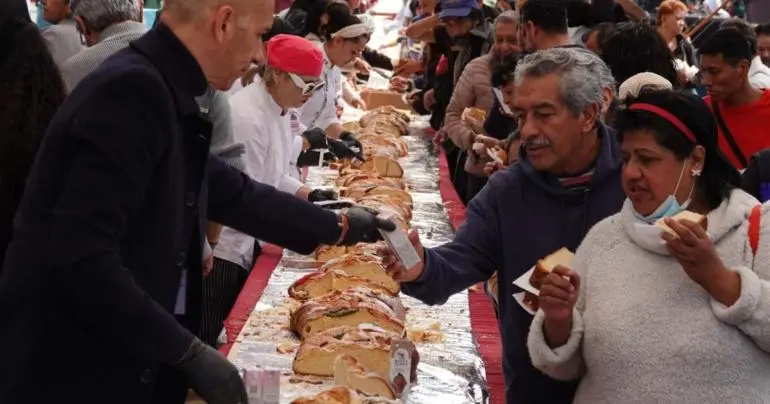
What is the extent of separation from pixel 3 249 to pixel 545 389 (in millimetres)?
1645

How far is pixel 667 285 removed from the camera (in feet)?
8.83

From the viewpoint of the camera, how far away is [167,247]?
8.39 ft

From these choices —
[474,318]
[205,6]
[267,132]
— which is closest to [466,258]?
[205,6]

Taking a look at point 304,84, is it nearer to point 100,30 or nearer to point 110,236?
point 100,30

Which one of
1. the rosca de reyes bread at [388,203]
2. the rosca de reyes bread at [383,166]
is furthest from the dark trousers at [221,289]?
the rosca de reyes bread at [383,166]

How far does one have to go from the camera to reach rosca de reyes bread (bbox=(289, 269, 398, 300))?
15.1ft

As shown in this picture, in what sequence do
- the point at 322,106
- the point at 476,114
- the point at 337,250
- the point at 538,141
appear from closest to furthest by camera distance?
the point at 538,141 → the point at 337,250 → the point at 476,114 → the point at 322,106

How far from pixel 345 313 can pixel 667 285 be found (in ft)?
5.50

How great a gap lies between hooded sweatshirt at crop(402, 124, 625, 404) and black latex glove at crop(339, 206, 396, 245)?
0.15 meters

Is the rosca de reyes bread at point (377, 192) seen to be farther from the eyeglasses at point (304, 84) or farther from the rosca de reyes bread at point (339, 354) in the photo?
the rosca de reyes bread at point (339, 354)

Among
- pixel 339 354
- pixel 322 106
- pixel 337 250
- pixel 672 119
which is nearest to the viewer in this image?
pixel 672 119

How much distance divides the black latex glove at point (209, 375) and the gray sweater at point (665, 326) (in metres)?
0.74

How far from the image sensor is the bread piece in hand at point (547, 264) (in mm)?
2789

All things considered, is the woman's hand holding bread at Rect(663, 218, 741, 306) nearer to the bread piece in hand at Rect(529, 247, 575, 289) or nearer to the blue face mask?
the blue face mask
